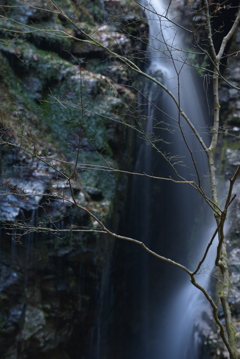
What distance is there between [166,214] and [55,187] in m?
4.75

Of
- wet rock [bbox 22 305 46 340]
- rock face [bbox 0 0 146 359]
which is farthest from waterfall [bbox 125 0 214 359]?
wet rock [bbox 22 305 46 340]

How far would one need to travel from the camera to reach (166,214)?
9.57m

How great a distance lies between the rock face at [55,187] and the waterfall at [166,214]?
128cm

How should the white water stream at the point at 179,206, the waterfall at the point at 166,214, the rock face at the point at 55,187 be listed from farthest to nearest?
1. the waterfall at the point at 166,214
2. the white water stream at the point at 179,206
3. the rock face at the point at 55,187

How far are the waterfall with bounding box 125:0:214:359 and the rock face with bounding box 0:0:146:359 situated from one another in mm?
1278

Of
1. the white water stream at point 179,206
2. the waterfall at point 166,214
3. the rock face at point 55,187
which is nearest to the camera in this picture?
the rock face at point 55,187

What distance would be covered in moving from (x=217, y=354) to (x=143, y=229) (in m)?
3.63

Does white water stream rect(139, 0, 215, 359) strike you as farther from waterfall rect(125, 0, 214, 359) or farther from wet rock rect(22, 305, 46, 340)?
wet rock rect(22, 305, 46, 340)

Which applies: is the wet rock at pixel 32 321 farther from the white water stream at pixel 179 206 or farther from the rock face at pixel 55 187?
the white water stream at pixel 179 206

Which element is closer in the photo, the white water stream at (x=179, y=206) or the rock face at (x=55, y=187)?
the rock face at (x=55, y=187)

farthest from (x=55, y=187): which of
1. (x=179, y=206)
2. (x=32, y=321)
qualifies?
(x=179, y=206)

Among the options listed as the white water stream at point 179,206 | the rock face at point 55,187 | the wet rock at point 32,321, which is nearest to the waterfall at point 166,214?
the white water stream at point 179,206

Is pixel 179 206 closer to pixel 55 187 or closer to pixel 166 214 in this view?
pixel 166 214

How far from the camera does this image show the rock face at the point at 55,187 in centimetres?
549
